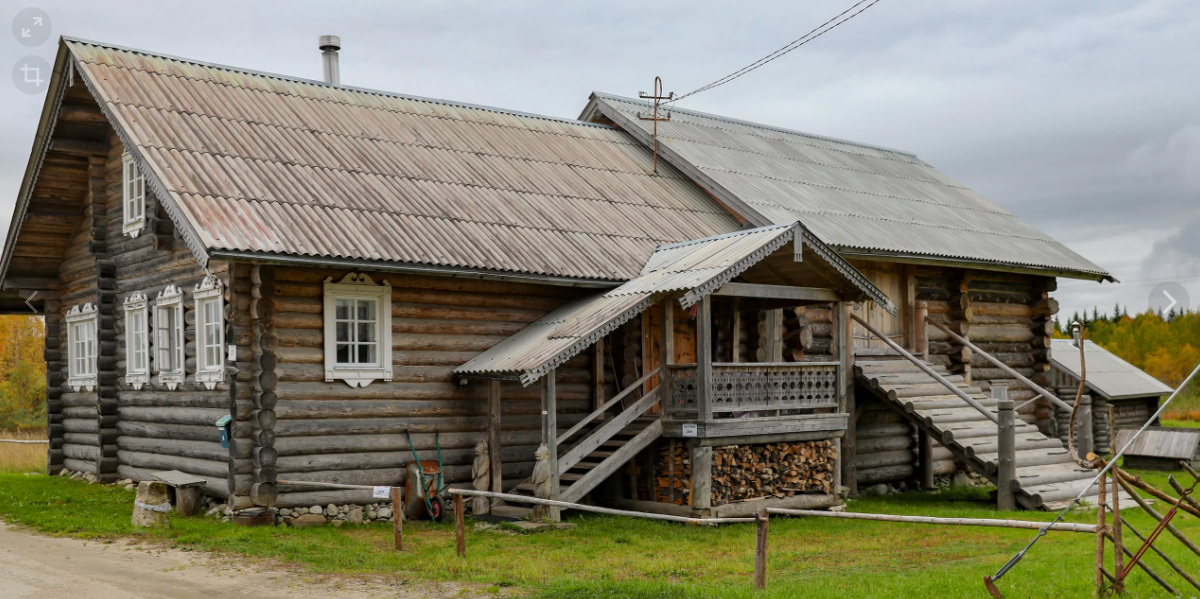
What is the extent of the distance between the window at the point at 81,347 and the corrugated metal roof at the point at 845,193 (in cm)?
1056

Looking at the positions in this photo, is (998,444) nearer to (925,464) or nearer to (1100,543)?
Result: (925,464)

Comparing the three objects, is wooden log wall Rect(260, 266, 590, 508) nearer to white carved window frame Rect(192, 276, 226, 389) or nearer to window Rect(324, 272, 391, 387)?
window Rect(324, 272, 391, 387)

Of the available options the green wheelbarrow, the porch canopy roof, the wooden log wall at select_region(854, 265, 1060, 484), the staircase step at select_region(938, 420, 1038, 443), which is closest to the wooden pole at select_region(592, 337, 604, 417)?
the porch canopy roof

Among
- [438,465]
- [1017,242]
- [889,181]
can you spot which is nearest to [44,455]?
[438,465]

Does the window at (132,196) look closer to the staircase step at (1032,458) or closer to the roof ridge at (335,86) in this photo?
the roof ridge at (335,86)

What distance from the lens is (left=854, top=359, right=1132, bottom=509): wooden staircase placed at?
54.4ft

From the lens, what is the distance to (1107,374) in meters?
28.7

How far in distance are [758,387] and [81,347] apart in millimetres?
12066

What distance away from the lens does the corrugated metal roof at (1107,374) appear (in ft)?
90.3

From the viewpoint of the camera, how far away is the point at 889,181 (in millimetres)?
25203

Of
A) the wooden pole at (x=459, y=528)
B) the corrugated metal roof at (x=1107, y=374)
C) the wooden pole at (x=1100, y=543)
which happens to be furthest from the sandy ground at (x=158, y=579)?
the corrugated metal roof at (x=1107, y=374)

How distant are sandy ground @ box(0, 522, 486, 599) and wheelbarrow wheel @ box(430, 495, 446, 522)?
11.4 ft

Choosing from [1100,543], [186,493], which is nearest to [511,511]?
[186,493]

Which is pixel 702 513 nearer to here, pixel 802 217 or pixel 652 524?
pixel 652 524
